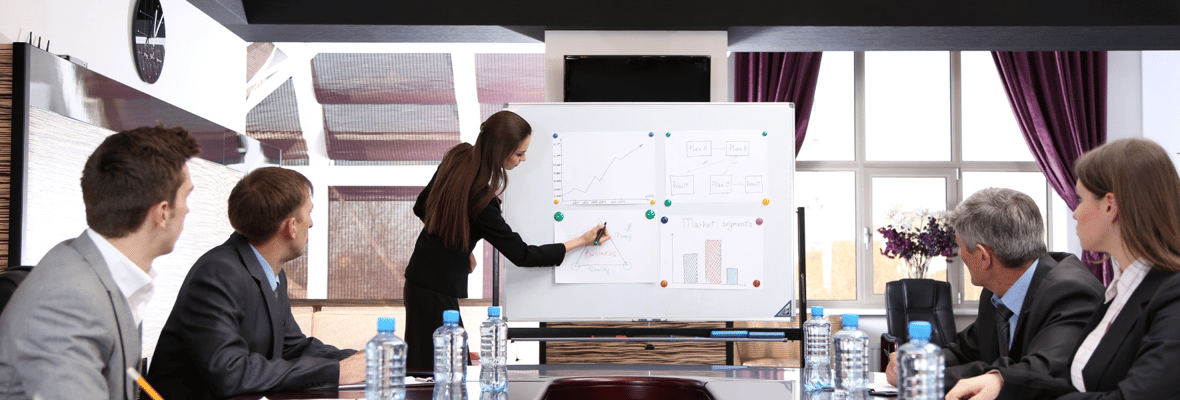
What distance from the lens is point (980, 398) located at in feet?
5.25

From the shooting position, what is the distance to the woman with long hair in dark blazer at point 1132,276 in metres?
1.36

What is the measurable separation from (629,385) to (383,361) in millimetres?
671

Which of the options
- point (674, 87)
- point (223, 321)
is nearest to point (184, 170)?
point (223, 321)

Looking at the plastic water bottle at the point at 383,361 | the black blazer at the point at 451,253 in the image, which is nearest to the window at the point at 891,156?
the black blazer at the point at 451,253

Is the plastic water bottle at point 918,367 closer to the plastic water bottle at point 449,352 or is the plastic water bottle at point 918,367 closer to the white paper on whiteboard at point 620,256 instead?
the plastic water bottle at point 449,352

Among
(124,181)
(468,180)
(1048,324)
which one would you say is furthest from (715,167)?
(124,181)

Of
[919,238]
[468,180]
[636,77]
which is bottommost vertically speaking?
[919,238]

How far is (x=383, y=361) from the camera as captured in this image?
1555mm

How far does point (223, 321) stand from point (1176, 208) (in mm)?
1964

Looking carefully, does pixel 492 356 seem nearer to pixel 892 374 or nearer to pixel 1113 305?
pixel 892 374

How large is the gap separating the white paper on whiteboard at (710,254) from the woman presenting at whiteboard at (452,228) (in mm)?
730

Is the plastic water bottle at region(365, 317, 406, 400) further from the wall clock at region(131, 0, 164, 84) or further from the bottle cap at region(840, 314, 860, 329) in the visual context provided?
the wall clock at region(131, 0, 164, 84)

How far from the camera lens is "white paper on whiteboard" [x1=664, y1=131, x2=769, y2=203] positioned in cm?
305

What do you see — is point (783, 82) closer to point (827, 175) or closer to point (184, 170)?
point (827, 175)
